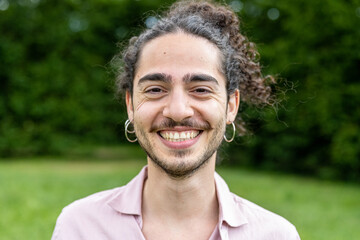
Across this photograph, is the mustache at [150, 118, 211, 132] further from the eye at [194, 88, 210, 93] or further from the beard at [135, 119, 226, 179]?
the eye at [194, 88, 210, 93]

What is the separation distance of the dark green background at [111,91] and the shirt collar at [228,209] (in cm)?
796

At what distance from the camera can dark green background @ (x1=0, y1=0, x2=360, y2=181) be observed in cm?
1005

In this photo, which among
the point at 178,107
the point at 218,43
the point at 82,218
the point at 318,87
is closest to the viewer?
the point at 178,107

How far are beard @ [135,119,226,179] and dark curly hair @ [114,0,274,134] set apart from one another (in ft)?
0.93

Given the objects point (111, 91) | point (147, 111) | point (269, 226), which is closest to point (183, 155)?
point (147, 111)

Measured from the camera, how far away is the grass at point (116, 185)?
6.06m

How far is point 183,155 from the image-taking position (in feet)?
5.94

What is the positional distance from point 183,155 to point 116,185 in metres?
6.74

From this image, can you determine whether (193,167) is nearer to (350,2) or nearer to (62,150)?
(350,2)

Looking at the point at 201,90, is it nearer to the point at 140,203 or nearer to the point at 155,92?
the point at 155,92

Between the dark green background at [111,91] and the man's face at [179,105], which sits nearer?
the man's face at [179,105]

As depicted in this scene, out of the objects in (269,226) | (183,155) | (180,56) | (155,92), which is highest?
(180,56)

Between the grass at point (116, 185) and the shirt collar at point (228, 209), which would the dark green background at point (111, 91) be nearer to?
the grass at point (116, 185)

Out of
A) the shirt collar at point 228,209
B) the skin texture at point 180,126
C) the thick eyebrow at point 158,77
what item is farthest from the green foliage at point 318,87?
the thick eyebrow at point 158,77
